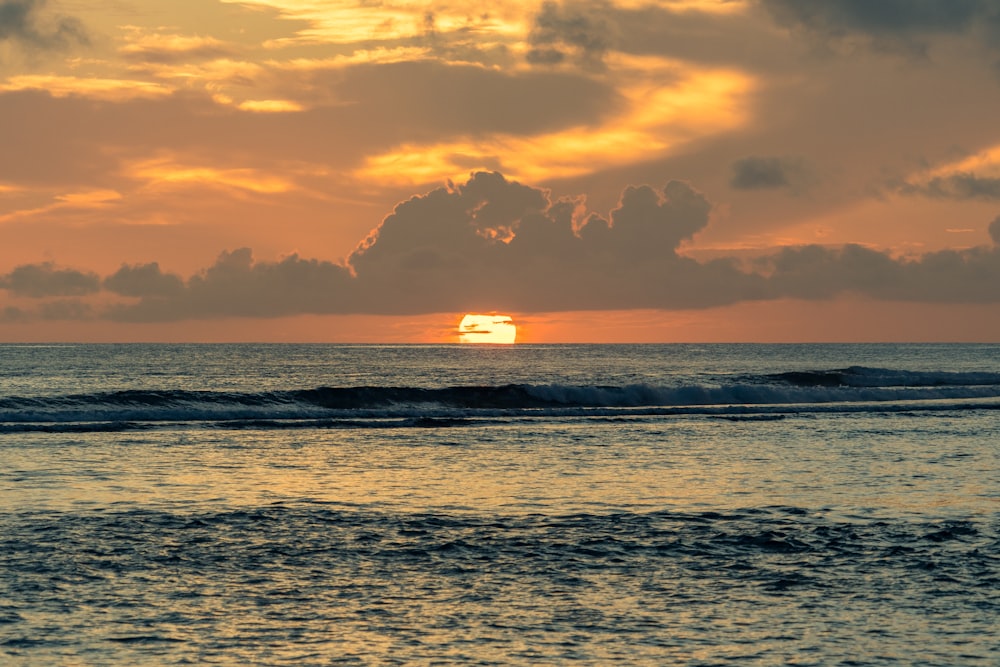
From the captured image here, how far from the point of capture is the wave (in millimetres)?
48656

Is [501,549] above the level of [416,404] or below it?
above

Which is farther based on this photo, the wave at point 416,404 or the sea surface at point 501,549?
the wave at point 416,404

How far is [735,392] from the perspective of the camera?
2734 inches

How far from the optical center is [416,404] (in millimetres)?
63594

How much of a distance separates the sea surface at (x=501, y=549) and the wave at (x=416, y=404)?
913cm

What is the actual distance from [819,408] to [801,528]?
143 ft

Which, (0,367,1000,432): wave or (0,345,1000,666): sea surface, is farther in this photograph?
(0,367,1000,432): wave

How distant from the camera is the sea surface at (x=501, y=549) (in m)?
12.1

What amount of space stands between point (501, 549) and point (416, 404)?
153 feet

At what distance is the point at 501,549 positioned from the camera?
682 inches

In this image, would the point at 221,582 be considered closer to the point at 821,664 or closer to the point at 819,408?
the point at 821,664

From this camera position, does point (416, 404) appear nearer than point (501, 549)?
No

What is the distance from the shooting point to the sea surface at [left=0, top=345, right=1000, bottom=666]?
478 inches

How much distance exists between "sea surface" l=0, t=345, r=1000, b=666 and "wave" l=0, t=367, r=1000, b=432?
913cm
